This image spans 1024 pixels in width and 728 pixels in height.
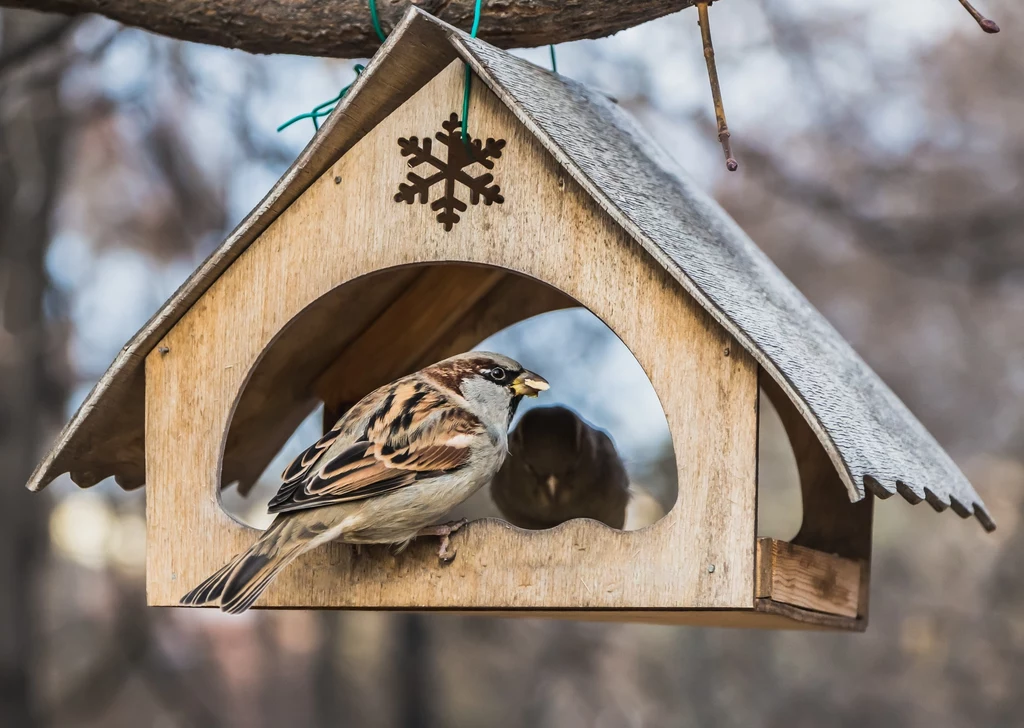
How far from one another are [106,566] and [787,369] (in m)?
7.56

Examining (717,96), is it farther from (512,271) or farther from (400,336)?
(400,336)

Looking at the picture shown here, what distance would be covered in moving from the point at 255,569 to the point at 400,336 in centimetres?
147

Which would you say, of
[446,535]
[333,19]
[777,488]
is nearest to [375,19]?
[333,19]

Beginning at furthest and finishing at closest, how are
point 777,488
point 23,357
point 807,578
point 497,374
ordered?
1. point 777,488
2. point 23,357
3. point 497,374
4. point 807,578

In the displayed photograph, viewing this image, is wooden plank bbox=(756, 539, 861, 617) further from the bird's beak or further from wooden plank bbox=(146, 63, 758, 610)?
the bird's beak

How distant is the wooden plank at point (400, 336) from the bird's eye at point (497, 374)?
0.96 meters

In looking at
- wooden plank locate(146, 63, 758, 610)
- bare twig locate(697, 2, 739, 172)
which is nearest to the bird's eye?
wooden plank locate(146, 63, 758, 610)

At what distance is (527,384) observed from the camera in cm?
314

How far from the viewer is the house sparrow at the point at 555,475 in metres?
4.06

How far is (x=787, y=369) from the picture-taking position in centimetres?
270

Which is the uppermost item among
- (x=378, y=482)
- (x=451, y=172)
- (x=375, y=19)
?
(x=375, y=19)

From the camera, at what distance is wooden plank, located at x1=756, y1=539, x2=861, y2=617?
2.70m

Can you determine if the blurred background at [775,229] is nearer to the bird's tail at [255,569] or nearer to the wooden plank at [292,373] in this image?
the wooden plank at [292,373]

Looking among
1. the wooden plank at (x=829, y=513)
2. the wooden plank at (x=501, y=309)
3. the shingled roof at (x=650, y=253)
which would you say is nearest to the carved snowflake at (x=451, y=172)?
the shingled roof at (x=650, y=253)
